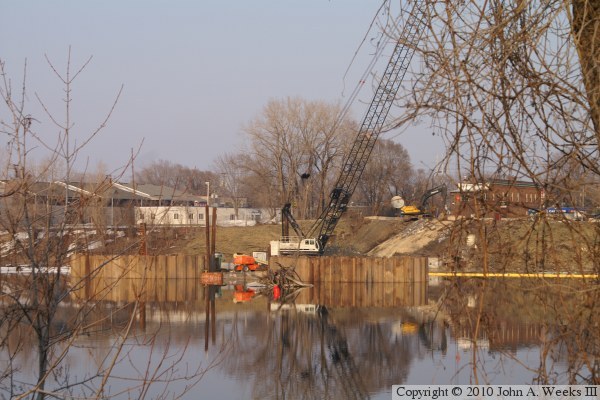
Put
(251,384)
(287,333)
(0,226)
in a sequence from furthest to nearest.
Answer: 1. (287,333)
2. (251,384)
3. (0,226)

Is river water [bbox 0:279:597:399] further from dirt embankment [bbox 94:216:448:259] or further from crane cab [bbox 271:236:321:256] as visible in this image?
dirt embankment [bbox 94:216:448:259]

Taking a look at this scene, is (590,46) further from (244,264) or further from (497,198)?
(244,264)

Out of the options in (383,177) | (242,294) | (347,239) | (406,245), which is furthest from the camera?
(383,177)

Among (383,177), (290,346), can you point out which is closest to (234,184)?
(383,177)

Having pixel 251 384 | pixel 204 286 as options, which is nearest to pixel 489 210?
pixel 251 384

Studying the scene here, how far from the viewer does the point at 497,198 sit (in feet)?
13.5

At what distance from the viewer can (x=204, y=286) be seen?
3856cm

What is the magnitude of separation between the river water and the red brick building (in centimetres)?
89

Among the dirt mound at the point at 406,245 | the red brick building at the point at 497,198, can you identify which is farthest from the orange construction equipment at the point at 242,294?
the red brick building at the point at 497,198

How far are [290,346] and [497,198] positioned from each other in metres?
19.3

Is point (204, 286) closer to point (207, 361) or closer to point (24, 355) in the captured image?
point (207, 361)

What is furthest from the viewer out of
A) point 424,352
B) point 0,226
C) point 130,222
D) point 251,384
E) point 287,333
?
point 287,333

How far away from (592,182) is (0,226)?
4.08 m

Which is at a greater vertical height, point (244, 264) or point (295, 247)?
point (295, 247)
